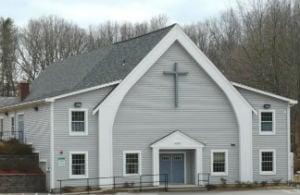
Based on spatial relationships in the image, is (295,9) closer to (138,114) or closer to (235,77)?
(235,77)

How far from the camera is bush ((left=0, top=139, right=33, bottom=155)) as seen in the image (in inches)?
1836

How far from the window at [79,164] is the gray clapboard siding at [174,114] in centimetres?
179

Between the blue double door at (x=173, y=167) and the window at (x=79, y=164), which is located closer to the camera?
the window at (x=79, y=164)

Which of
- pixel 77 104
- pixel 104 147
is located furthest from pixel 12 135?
pixel 104 147

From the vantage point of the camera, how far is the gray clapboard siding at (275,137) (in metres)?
48.3

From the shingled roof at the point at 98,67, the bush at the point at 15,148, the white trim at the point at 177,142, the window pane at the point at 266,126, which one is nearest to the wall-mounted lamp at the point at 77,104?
the shingled roof at the point at 98,67

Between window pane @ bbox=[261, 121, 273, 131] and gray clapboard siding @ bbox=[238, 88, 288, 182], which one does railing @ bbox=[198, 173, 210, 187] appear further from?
window pane @ bbox=[261, 121, 273, 131]

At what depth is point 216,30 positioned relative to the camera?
314ft

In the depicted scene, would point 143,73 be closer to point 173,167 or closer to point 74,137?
point 74,137

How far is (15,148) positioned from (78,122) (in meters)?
5.05

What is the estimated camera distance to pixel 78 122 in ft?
146

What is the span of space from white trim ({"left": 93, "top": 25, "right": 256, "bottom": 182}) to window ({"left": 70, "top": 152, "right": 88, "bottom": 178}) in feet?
2.97

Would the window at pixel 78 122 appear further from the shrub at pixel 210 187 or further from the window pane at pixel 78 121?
the shrub at pixel 210 187

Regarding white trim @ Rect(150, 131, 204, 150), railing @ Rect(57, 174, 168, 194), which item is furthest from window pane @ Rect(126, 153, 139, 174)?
white trim @ Rect(150, 131, 204, 150)
